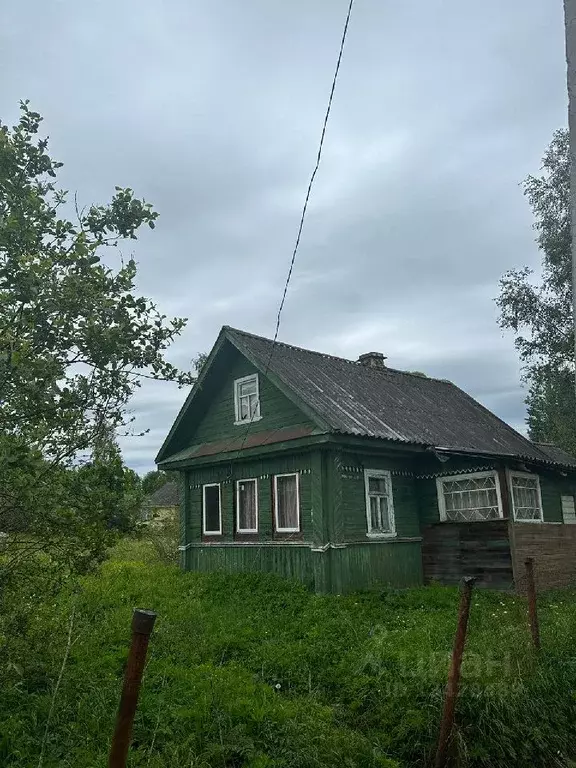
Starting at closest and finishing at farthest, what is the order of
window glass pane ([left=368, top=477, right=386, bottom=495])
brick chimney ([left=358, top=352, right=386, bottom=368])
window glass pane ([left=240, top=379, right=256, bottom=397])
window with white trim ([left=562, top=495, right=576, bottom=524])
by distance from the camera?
window glass pane ([left=368, top=477, right=386, bottom=495]) → window glass pane ([left=240, top=379, right=256, bottom=397]) → window with white trim ([left=562, top=495, right=576, bottom=524]) → brick chimney ([left=358, top=352, right=386, bottom=368])

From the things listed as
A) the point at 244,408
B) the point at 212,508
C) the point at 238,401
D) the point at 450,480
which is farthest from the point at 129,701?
the point at 212,508

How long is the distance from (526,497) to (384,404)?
14.5 ft

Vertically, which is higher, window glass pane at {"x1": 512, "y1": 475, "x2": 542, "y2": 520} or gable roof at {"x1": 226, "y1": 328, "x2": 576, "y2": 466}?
gable roof at {"x1": 226, "y1": 328, "x2": 576, "y2": 466}

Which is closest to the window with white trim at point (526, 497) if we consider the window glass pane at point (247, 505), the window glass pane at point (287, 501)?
the window glass pane at point (287, 501)

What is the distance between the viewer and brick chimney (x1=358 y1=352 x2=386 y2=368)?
20359 millimetres

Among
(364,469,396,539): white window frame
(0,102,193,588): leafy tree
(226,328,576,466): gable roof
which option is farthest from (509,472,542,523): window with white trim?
(0,102,193,588): leafy tree

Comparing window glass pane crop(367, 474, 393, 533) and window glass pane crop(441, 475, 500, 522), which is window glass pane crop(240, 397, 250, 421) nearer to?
window glass pane crop(367, 474, 393, 533)

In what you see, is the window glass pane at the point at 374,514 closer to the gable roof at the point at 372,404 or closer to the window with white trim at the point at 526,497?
the gable roof at the point at 372,404

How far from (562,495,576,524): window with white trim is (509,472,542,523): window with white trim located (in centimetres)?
262

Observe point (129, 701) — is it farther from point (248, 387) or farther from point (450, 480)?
point (248, 387)

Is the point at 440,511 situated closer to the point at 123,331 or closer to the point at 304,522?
the point at 304,522

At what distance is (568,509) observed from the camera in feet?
60.7

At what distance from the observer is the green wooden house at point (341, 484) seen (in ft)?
41.4

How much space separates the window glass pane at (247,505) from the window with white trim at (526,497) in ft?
20.6
